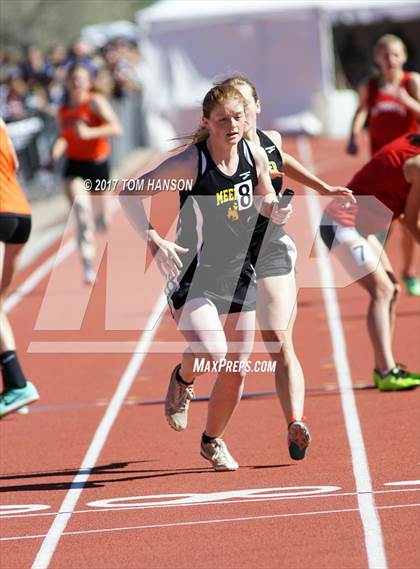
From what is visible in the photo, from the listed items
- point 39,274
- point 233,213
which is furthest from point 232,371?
point 39,274

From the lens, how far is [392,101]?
13.3 m

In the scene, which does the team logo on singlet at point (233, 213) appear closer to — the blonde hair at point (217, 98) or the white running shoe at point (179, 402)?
the blonde hair at point (217, 98)

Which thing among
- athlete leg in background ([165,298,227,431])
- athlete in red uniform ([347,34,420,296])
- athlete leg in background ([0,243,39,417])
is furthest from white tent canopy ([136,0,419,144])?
athlete leg in background ([165,298,227,431])

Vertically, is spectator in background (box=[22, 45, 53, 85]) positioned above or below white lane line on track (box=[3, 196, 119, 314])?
below

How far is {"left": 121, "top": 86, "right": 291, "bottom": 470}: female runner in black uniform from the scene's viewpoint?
735 cm

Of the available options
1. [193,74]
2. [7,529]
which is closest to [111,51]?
[193,74]

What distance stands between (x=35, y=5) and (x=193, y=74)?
539 inches

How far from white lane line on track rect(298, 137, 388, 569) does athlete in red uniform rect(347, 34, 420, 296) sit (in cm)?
92

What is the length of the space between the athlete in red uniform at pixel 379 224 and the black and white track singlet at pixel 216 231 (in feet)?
7.05

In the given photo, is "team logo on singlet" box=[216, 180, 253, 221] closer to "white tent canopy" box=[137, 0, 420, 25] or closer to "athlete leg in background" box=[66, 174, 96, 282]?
"athlete leg in background" box=[66, 174, 96, 282]

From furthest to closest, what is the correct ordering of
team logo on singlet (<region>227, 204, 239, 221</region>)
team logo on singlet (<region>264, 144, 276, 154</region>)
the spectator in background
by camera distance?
the spectator in background < team logo on singlet (<region>264, 144, 276, 154</region>) < team logo on singlet (<region>227, 204, 239, 221</region>)

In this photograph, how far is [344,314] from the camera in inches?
535

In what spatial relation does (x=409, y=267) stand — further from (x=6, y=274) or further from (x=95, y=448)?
(x=95, y=448)

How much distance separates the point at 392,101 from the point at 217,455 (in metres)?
6.06
